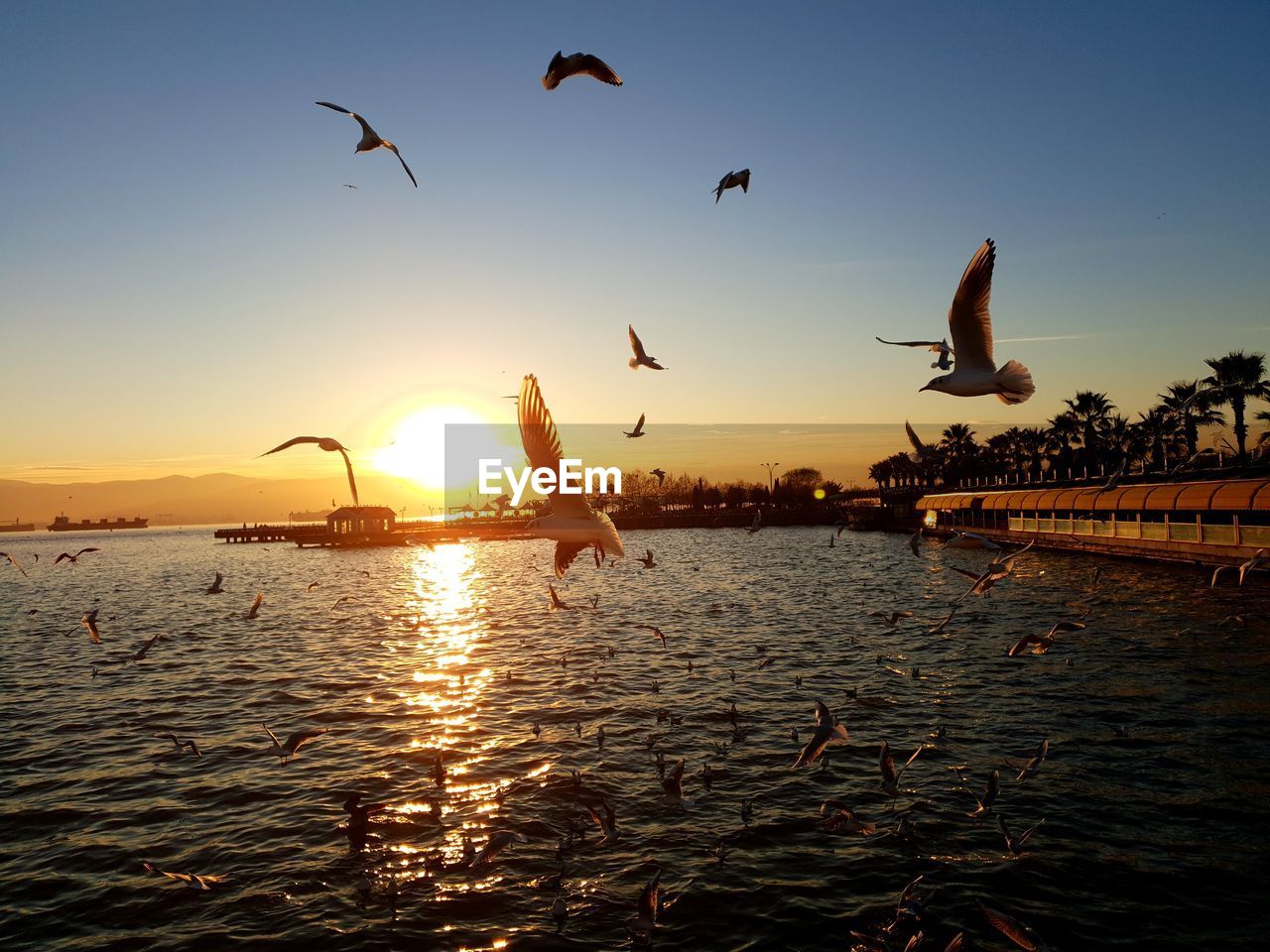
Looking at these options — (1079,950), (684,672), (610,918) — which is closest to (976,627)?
(684,672)

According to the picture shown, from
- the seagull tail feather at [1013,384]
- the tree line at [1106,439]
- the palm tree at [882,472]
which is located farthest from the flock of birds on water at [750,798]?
the palm tree at [882,472]

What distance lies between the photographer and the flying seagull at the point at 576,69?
9.67 meters

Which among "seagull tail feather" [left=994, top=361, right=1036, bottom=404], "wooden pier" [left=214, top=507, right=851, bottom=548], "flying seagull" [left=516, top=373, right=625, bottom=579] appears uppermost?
"seagull tail feather" [left=994, top=361, right=1036, bottom=404]

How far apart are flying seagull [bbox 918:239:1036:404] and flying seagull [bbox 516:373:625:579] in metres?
4.43

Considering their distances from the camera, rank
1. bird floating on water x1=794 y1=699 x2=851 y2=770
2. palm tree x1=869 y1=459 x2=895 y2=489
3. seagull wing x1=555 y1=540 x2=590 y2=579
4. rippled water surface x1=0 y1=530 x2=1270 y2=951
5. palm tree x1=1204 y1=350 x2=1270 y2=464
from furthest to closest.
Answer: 1. palm tree x1=869 y1=459 x2=895 y2=489
2. palm tree x1=1204 y1=350 x2=1270 y2=464
3. seagull wing x1=555 y1=540 x2=590 y2=579
4. rippled water surface x1=0 y1=530 x2=1270 y2=951
5. bird floating on water x1=794 y1=699 x2=851 y2=770

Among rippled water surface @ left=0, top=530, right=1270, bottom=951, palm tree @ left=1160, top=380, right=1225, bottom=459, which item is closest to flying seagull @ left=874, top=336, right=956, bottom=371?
rippled water surface @ left=0, top=530, right=1270, bottom=951

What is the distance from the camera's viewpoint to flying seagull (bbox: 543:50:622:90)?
381 inches

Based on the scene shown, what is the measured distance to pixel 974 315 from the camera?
9117 mm

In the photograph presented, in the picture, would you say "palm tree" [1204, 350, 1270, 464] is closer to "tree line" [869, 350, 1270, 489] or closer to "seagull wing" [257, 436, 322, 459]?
"tree line" [869, 350, 1270, 489]

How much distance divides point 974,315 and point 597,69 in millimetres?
5702

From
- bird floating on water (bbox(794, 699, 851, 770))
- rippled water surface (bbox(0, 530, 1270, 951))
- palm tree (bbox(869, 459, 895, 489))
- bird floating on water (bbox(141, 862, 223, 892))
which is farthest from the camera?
palm tree (bbox(869, 459, 895, 489))

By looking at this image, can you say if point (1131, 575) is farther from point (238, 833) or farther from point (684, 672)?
point (238, 833)

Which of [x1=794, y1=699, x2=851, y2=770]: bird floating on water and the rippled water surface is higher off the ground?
[x1=794, y1=699, x2=851, y2=770]: bird floating on water

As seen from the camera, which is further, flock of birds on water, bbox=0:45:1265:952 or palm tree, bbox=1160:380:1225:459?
palm tree, bbox=1160:380:1225:459
